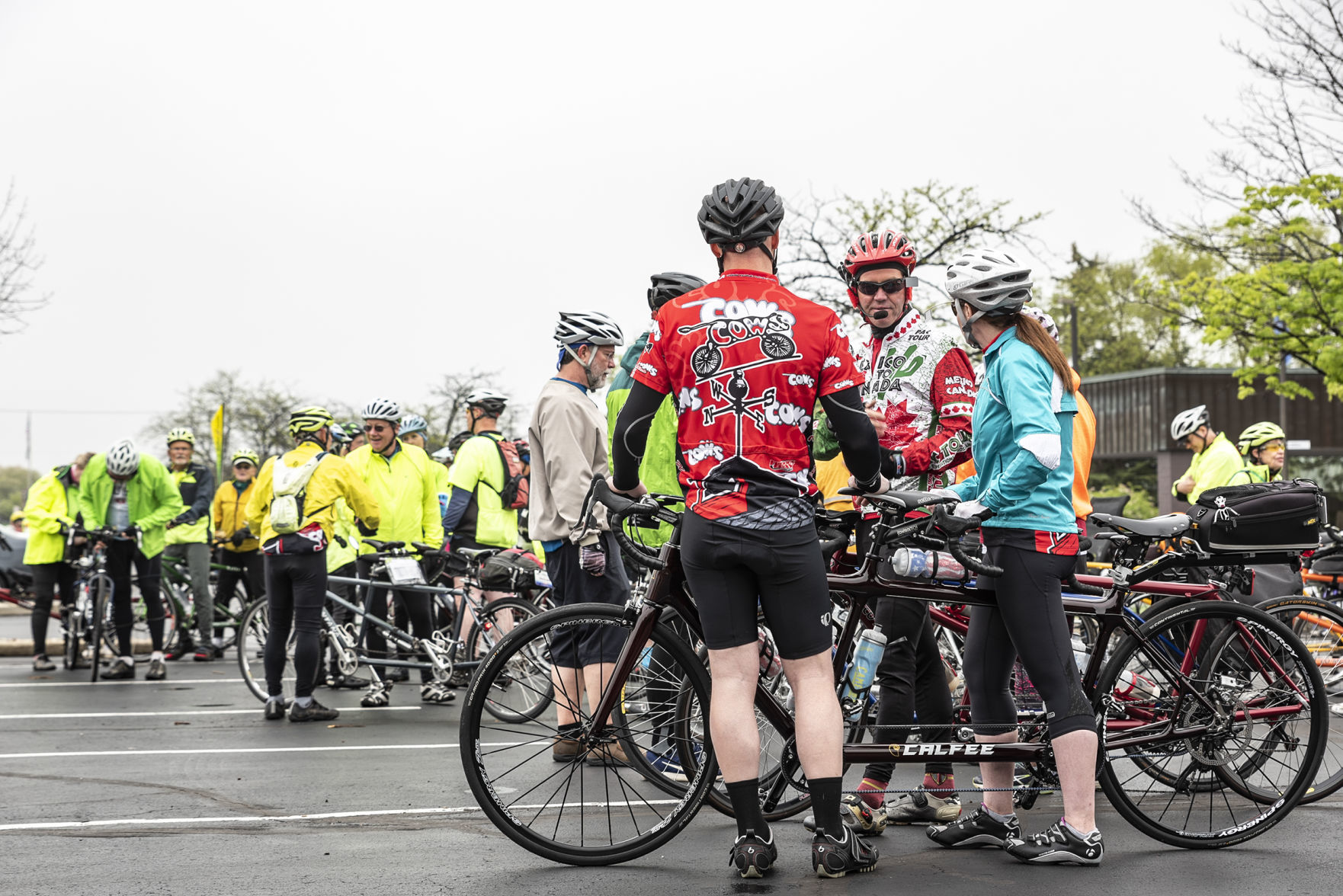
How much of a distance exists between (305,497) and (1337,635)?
244 inches

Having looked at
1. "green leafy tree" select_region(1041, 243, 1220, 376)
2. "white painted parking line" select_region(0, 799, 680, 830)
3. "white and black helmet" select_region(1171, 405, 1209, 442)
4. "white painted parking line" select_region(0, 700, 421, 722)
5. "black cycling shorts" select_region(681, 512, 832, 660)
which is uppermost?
"green leafy tree" select_region(1041, 243, 1220, 376)

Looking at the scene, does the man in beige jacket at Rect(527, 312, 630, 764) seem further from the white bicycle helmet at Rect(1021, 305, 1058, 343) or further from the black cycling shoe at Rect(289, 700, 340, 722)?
the black cycling shoe at Rect(289, 700, 340, 722)

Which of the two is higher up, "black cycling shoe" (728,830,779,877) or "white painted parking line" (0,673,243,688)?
"black cycling shoe" (728,830,779,877)

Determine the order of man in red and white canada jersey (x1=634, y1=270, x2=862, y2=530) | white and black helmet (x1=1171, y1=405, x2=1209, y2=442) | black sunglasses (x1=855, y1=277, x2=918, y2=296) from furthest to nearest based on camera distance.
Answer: white and black helmet (x1=1171, y1=405, x2=1209, y2=442) < black sunglasses (x1=855, y1=277, x2=918, y2=296) < man in red and white canada jersey (x1=634, y1=270, x2=862, y2=530)

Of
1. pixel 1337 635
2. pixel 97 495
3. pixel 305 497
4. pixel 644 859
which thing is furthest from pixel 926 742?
pixel 97 495

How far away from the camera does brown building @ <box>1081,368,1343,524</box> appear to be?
4109cm

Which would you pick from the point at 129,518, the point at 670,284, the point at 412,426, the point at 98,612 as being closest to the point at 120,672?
the point at 98,612

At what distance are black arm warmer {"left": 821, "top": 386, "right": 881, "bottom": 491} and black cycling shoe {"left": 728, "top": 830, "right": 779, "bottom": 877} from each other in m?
1.28

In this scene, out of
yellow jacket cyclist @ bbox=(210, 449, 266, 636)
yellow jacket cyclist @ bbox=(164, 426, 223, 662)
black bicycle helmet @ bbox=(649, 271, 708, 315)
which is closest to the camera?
black bicycle helmet @ bbox=(649, 271, 708, 315)

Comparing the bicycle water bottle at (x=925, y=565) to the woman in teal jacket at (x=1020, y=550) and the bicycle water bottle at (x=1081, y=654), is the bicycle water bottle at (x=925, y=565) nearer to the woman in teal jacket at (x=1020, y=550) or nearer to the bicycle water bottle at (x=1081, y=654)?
the woman in teal jacket at (x=1020, y=550)

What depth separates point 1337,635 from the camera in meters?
6.88

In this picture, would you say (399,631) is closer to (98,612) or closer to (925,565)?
(98,612)

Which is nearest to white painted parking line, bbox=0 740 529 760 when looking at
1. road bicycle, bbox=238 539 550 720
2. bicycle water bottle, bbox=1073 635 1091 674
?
road bicycle, bbox=238 539 550 720

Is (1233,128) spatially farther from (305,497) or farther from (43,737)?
(43,737)
